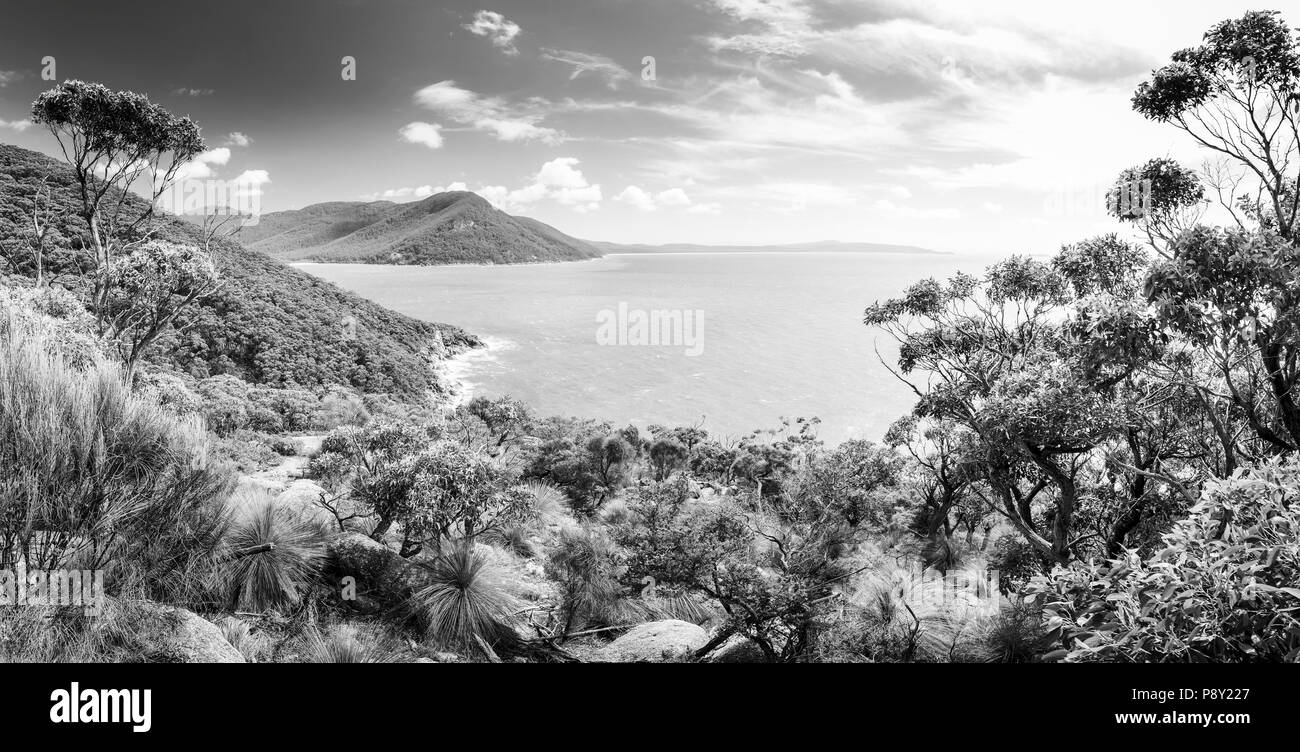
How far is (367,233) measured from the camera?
139 metres

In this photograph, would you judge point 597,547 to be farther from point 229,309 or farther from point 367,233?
point 367,233

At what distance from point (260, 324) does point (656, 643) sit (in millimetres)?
46182

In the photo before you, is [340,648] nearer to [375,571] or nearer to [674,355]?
[375,571]

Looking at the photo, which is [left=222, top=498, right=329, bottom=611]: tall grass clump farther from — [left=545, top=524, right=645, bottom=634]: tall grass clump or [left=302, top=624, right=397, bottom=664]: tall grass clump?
[left=545, top=524, right=645, bottom=634]: tall grass clump

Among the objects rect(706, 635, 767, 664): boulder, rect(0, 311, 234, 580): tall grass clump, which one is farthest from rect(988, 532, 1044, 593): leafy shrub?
rect(0, 311, 234, 580): tall grass clump

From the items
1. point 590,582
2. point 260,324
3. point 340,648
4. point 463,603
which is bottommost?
point 590,582

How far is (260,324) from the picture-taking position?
42.8m

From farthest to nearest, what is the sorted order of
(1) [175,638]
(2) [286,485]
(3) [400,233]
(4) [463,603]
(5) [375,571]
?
(3) [400,233], (2) [286,485], (5) [375,571], (4) [463,603], (1) [175,638]

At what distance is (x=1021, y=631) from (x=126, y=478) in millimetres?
10879

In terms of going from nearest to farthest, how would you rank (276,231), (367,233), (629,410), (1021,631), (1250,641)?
(1250,641) → (1021,631) → (629,410) → (276,231) → (367,233)

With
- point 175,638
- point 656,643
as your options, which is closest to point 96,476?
point 175,638

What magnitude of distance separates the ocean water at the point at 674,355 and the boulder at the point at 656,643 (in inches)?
868
